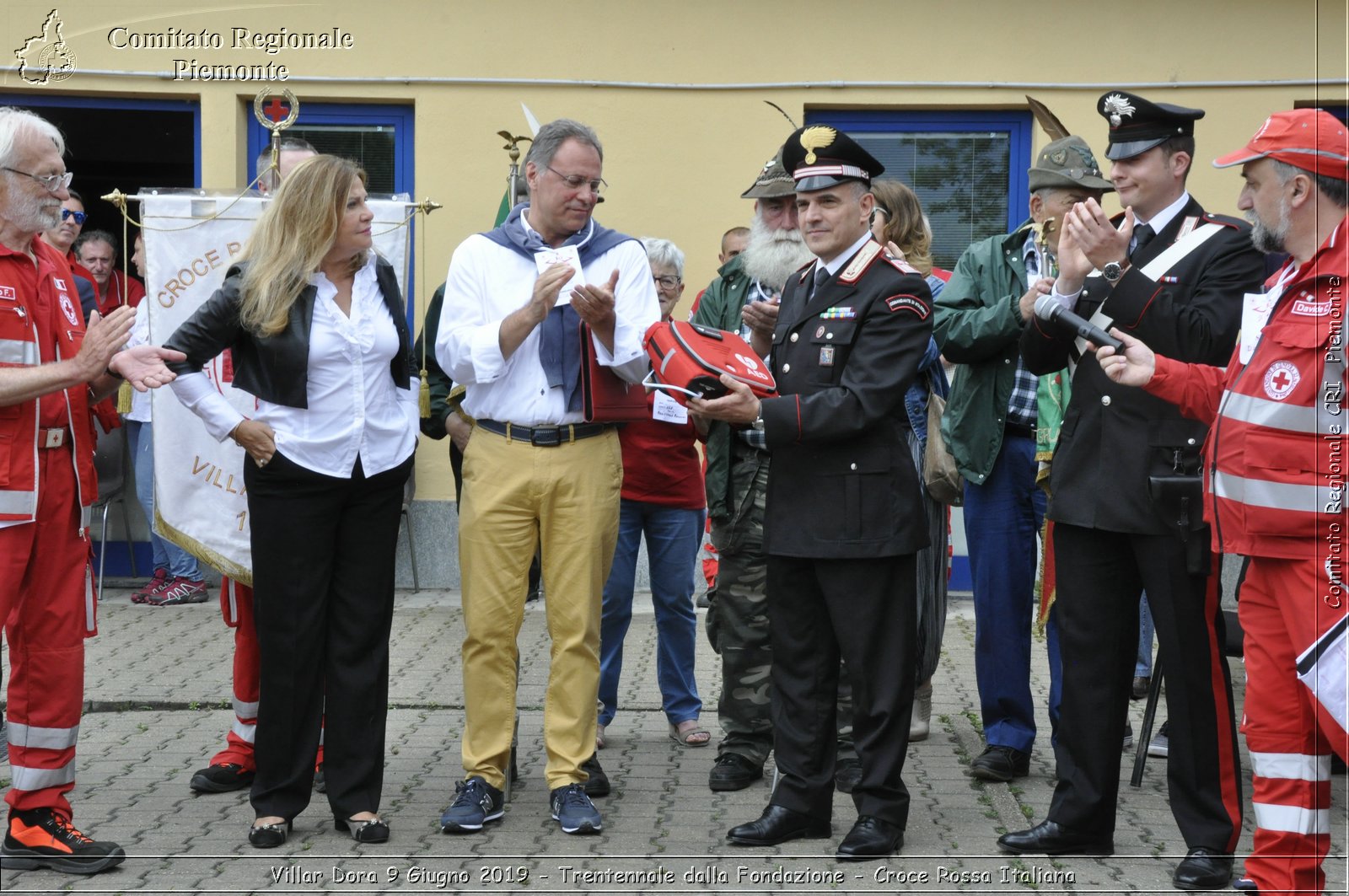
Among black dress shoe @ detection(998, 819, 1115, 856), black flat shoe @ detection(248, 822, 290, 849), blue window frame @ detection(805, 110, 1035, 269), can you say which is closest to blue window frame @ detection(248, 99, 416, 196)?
blue window frame @ detection(805, 110, 1035, 269)

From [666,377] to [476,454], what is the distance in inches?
33.5

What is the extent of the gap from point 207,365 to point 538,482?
1.93 metres

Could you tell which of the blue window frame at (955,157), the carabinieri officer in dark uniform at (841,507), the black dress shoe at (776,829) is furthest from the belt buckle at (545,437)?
the blue window frame at (955,157)

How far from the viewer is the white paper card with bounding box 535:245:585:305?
4829mm

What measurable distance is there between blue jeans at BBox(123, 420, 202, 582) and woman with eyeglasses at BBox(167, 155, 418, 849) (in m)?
4.71

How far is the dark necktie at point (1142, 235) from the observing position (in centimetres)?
459

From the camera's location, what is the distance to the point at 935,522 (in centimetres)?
589

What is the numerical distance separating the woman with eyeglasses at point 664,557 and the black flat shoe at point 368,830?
1423 mm

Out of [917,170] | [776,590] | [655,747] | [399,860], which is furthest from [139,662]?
[917,170]

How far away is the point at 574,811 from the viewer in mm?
4836

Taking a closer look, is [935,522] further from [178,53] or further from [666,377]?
[178,53]

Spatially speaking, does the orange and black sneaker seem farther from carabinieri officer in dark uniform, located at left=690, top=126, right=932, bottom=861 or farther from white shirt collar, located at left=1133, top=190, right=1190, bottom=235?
white shirt collar, located at left=1133, top=190, right=1190, bottom=235

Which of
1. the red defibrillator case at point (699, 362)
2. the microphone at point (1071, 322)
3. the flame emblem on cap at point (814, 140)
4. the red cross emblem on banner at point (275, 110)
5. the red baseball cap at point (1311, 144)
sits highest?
the red cross emblem on banner at point (275, 110)

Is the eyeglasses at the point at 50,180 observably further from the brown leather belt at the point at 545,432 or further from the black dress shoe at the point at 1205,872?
the black dress shoe at the point at 1205,872
